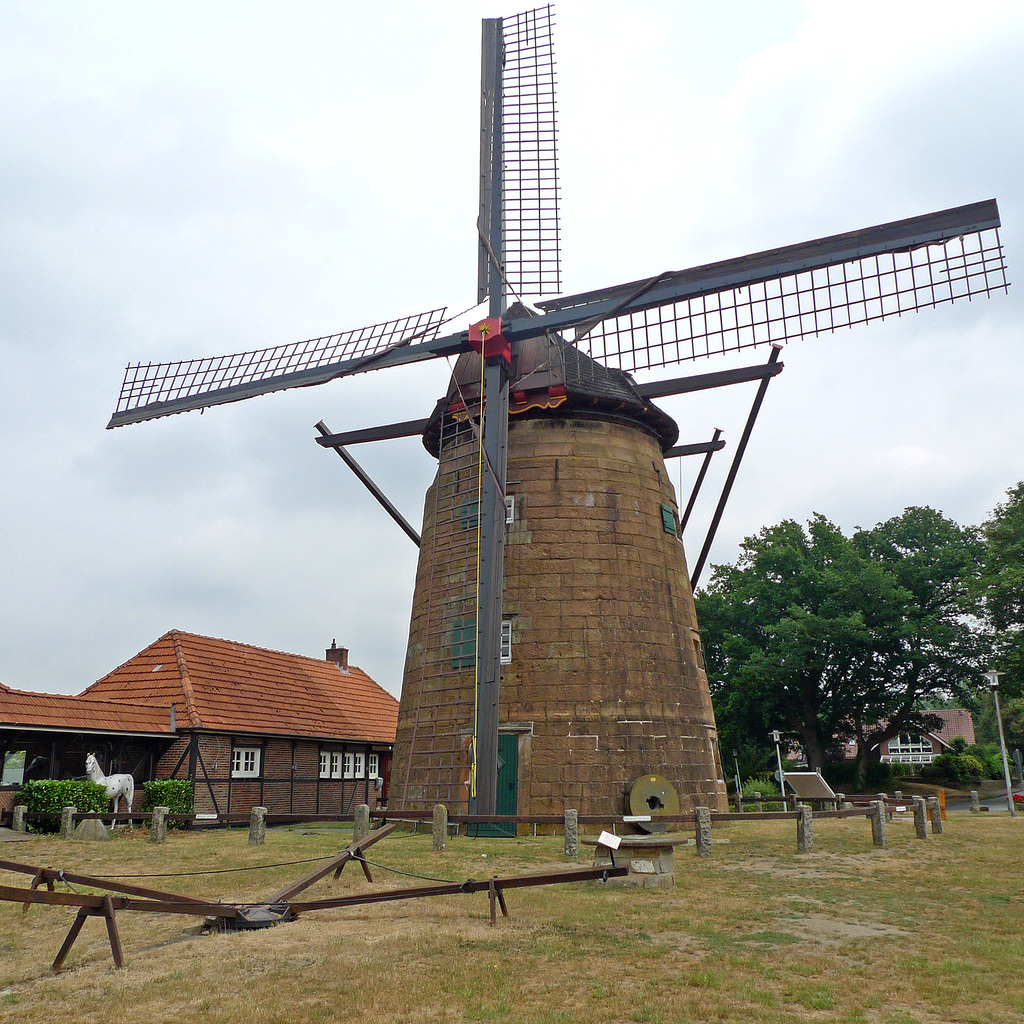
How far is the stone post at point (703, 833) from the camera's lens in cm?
1331

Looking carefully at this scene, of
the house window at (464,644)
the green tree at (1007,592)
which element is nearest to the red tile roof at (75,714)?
the house window at (464,644)

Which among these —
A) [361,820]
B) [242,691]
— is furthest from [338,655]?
[361,820]

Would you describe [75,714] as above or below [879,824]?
above

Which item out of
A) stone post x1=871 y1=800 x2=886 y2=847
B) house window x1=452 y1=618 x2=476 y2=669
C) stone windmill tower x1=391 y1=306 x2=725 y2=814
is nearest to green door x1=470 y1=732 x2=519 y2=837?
stone windmill tower x1=391 y1=306 x2=725 y2=814

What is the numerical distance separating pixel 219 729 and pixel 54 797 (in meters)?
3.97

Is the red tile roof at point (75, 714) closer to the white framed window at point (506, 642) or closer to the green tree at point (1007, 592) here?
the white framed window at point (506, 642)

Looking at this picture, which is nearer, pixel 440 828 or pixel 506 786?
pixel 440 828

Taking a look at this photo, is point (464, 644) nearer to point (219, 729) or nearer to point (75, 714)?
point (219, 729)

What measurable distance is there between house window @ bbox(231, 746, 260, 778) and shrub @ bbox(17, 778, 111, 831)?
3.82 meters

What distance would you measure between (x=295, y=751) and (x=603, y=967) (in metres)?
17.7

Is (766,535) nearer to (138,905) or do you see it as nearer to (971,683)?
(971,683)

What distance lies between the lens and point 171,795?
1892 cm

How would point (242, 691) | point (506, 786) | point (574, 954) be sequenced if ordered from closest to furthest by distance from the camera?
point (574, 954) < point (506, 786) < point (242, 691)

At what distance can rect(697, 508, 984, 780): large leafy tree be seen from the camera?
118ft
